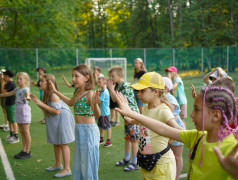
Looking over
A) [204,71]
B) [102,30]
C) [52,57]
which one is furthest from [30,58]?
[102,30]

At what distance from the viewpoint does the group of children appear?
197 centimetres

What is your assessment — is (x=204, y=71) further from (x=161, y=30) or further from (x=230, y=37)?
(x=161, y=30)

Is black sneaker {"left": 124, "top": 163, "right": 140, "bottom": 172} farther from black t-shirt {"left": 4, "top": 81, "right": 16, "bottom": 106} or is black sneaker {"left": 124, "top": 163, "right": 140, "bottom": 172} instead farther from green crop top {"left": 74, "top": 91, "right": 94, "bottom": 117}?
black t-shirt {"left": 4, "top": 81, "right": 16, "bottom": 106}

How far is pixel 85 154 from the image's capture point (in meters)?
3.95

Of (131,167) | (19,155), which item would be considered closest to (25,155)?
(19,155)

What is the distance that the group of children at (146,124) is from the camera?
1.97 metres

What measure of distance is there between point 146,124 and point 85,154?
1.95 m

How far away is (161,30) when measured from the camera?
50875 mm

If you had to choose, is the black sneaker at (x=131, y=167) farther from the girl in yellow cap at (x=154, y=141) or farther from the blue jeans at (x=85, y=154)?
the girl in yellow cap at (x=154, y=141)

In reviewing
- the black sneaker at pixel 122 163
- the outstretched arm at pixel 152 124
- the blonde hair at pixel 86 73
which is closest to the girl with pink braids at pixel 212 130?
the outstretched arm at pixel 152 124

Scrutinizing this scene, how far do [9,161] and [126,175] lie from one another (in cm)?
260

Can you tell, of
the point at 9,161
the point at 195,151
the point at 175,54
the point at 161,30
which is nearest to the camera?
the point at 195,151

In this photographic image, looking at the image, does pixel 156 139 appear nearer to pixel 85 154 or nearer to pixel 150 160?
pixel 150 160

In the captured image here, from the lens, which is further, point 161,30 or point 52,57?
point 161,30
